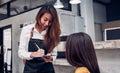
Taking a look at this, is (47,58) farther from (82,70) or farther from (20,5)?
(20,5)

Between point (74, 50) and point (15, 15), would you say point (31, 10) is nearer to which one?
point (15, 15)

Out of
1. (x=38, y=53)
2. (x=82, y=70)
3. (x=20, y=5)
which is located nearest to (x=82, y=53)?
(x=82, y=70)

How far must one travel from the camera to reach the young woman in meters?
1.75

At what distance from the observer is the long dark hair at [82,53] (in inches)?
46.7

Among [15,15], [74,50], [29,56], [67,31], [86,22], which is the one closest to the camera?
[74,50]

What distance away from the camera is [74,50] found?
1.21 meters

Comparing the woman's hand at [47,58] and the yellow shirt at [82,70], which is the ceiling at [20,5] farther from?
the yellow shirt at [82,70]

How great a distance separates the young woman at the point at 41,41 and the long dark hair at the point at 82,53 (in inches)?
20.8

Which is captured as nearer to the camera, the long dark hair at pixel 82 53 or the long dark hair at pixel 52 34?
the long dark hair at pixel 82 53

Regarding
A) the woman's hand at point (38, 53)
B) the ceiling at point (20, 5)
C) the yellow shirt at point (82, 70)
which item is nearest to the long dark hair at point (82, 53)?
the yellow shirt at point (82, 70)

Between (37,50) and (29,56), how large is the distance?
0.10m

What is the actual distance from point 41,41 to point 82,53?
0.67m

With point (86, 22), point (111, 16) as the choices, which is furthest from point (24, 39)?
point (111, 16)

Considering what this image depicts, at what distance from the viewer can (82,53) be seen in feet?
3.91
